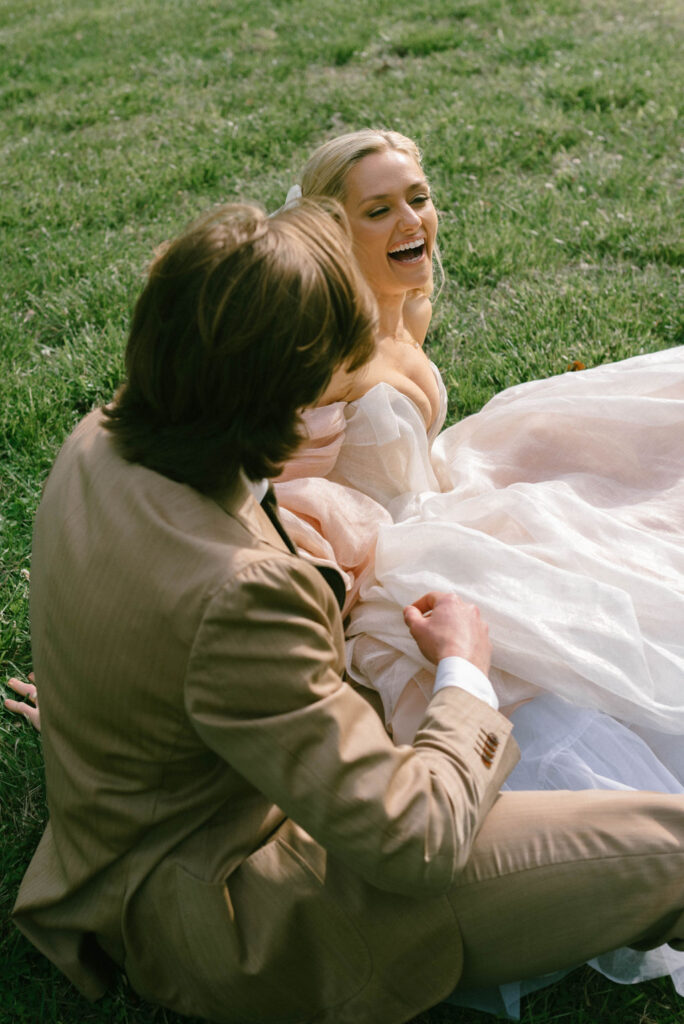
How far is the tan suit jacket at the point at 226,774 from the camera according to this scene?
1.84 metres

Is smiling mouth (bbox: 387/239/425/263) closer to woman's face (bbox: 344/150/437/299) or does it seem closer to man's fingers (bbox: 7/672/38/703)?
woman's face (bbox: 344/150/437/299)

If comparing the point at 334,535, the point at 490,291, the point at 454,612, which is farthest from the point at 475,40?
the point at 454,612

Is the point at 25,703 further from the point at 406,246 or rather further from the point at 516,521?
the point at 406,246

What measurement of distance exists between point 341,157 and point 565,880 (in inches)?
95.3

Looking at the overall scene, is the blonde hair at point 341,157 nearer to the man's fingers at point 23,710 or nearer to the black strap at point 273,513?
the black strap at point 273,513

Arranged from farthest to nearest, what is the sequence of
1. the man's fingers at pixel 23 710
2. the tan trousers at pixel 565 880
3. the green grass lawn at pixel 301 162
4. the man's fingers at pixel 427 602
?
the green grass lawn at pixel 301 162 → the man's fingers at pixel 23 710 → the man's fingers at pixel 427 602 → the tan trousers at pixel 565 880

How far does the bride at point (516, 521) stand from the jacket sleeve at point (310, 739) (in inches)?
26.6

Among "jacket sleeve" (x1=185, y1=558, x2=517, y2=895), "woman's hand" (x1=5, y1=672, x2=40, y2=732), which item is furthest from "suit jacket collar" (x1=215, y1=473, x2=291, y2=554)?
"woman's hand" (x1=5, y1=672, x2=40, y2=732)

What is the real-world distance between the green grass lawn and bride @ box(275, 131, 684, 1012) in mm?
618

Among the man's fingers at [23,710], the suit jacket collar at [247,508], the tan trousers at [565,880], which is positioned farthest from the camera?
the man's fingers at [23,710]

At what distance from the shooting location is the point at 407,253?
3.56 metres

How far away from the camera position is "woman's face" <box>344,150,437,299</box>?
3.46 metres

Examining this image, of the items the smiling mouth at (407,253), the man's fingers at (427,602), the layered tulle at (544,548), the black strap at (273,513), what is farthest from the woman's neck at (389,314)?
the black strap at (273,513)

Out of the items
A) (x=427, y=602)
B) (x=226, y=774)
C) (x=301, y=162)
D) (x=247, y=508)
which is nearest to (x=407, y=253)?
(x=427, y=602)
